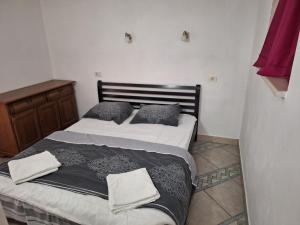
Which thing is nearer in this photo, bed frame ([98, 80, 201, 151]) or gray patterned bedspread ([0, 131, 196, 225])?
gray patterned bedspread ([0, 131, 196, 225])

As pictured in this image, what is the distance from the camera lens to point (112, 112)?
305 centimetres

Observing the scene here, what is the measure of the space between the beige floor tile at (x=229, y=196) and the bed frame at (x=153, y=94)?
820 millimetres

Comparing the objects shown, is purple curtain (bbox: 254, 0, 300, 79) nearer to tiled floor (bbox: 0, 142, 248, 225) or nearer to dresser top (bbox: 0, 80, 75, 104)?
tiled floor (bbox: 0, 142, 248, 225)

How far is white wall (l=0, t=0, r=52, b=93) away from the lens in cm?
306

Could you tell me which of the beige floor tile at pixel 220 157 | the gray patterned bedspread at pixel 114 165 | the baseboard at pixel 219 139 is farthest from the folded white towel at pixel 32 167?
the baseboard at pixel 219 139

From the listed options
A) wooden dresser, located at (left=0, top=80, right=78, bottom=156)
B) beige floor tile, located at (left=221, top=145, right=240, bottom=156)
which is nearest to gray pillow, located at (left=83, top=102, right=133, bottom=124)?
wooden dresser, located at (left=0, top=80, right=78, bottom=156)

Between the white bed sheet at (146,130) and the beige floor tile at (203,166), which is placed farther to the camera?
the beige floor tile at (203,166)

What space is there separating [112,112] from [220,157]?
1662 millimetres

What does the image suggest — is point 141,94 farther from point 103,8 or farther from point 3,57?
point 3,57

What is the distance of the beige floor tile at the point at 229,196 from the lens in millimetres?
2127

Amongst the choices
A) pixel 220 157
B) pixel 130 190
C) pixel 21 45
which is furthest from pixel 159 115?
pixel 21 45

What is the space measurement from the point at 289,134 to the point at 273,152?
28 centimetres

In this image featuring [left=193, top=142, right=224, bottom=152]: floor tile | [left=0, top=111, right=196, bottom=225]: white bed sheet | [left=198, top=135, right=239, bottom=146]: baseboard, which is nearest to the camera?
[left=0, top=111, right=196, bottom=225]: white bed sheet

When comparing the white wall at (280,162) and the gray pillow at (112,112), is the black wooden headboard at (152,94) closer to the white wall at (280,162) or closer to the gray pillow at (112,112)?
the gray pillow at (112,112)
